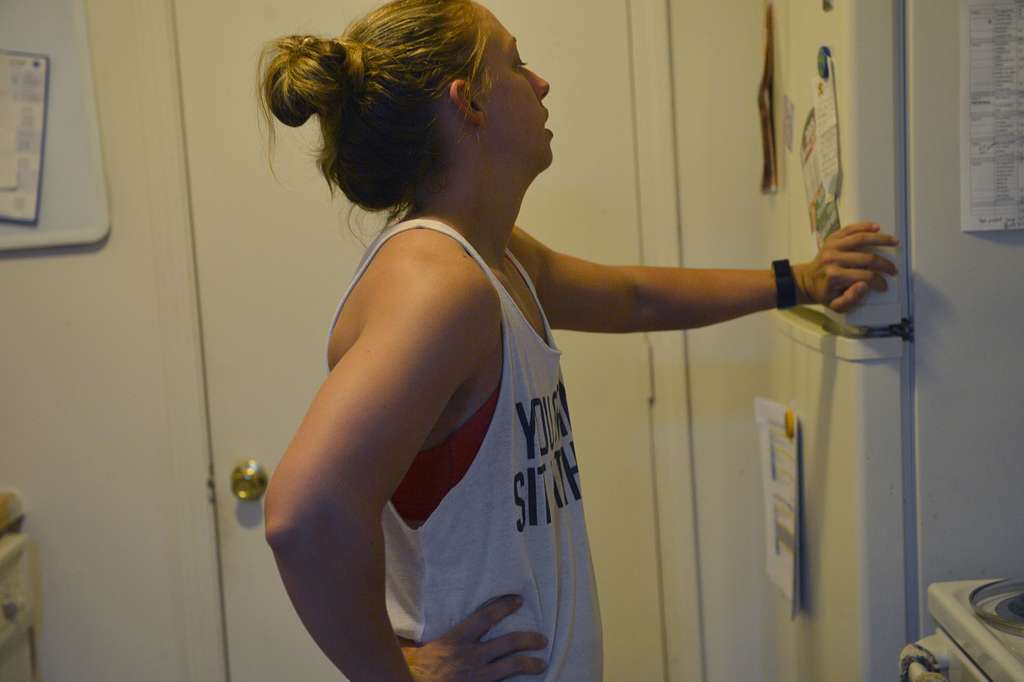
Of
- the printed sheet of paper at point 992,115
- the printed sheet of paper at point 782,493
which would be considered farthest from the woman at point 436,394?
the printed sheet of paper at point 782,493

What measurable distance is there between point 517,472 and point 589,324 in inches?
19.0

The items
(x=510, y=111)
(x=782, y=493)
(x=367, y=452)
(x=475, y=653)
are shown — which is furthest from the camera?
(x=782, y=493)

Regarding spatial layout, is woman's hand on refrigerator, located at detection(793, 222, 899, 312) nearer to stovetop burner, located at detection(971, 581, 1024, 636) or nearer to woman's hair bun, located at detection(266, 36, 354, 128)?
stovetop burner, located at detection(971, 581, 1024, 636)

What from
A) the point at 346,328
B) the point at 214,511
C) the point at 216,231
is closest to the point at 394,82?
the point at 346,328

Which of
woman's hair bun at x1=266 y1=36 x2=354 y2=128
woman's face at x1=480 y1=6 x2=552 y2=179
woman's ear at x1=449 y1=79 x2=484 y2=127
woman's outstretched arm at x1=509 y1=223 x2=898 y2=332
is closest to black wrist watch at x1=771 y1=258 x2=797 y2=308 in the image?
woman's outstretched arm at x1=509 y1=223 x2=898 y2=332

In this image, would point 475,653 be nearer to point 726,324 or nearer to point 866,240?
point 866,240

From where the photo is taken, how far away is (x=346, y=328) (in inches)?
38.4

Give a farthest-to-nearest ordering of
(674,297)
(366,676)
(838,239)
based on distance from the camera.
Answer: (674,297) < (838,239) < (366,676)

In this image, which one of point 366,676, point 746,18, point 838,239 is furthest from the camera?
point 746,18

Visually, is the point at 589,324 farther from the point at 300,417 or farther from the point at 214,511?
the point at 214,511

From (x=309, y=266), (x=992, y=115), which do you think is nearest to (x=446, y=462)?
(x=992, y=115)

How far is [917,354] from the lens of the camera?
114 cm

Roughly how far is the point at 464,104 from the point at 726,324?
2.89ft

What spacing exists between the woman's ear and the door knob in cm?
98
